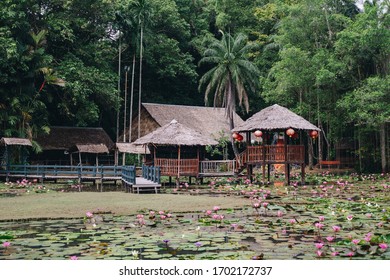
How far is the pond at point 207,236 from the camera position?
6.17m

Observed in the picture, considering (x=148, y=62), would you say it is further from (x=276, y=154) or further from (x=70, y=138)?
(x=276, y=154)

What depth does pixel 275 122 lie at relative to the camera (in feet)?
72.0

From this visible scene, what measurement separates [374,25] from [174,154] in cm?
1349

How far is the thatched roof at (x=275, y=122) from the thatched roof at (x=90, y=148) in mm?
10532

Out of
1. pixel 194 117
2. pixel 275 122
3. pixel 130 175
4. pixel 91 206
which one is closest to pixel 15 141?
pixel 130 175

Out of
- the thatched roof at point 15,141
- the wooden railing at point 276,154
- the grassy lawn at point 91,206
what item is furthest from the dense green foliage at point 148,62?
the grassy lawn at point 91,206

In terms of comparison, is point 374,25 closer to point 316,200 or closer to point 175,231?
point 316,200

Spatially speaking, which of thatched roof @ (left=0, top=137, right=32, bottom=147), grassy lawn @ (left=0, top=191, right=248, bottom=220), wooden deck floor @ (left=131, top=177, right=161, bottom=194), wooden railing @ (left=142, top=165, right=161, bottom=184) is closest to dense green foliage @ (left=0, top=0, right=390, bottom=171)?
thatched roof @ (left=0, top=137, right=32, bottom=147)

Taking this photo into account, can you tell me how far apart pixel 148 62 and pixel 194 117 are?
642 cm

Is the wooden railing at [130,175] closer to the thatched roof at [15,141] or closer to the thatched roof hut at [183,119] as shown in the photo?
the thatched roof at [15,141]

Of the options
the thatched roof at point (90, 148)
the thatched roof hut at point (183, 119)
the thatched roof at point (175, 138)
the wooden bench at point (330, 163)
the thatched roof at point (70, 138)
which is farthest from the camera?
the thatched roof hut at point (183, 119)

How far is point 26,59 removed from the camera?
91.1 feet

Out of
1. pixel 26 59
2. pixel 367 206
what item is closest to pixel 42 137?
pixel 26 59

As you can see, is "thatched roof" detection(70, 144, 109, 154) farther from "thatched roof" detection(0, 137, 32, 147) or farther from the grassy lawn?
the grassy lawn
